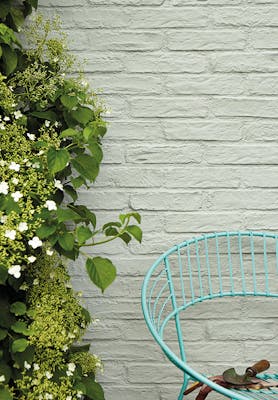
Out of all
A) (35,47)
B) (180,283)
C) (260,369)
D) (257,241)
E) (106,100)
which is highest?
(35,47)

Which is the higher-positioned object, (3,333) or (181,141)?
(181,141)

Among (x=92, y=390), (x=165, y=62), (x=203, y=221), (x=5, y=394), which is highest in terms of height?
(x=165, y=62)

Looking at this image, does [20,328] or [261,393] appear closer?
[20,328]

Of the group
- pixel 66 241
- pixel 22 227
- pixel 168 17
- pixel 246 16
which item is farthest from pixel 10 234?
pixel 246 16

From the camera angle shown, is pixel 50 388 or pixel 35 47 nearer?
pixel 50 388

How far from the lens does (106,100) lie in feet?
5.99

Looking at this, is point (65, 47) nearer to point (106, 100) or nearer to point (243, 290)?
point (106, 100)

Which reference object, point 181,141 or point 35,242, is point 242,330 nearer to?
point 181,141

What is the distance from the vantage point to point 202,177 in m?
1.85

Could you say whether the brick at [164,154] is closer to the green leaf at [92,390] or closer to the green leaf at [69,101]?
the green leaf at [69,101]

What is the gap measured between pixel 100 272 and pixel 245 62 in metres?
0.79

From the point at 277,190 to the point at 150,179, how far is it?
38 centimetres

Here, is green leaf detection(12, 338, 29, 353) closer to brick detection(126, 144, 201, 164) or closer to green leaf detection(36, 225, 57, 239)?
green leaf detection(36, 225, 57, 239)

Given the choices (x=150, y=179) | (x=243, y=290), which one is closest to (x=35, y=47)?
(x=150, y=179)
